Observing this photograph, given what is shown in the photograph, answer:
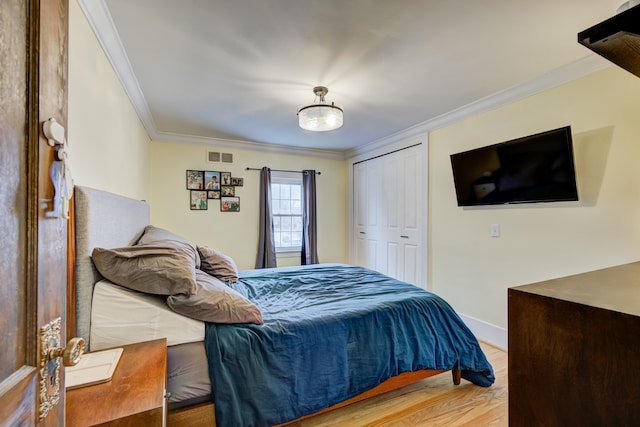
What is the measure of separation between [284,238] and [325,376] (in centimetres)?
315

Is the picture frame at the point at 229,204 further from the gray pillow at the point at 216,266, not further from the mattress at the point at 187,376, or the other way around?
the mattress at the point at 187,376

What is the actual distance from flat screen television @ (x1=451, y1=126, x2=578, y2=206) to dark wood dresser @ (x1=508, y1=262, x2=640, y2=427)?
1677mm

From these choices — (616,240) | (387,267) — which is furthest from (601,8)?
(387,267)

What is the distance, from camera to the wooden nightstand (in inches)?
32.7

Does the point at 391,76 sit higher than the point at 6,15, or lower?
higher

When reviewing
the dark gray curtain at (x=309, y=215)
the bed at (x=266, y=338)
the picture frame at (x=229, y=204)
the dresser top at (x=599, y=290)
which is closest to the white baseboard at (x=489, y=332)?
the bed at (x=266, y=338)

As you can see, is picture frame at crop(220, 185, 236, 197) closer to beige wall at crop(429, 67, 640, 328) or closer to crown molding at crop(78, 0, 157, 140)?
crown molding at crop(78, 0, 157, 140)

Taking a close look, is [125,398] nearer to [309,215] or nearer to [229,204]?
[229,204]

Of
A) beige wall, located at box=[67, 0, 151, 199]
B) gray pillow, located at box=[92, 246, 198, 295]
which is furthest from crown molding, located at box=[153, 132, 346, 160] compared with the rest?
gray pillow, located at box=[92, 246, 198, 295]

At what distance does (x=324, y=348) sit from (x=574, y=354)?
1.14 m

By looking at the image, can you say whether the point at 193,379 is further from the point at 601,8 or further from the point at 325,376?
the point at 601,8

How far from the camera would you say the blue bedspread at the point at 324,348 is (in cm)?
141

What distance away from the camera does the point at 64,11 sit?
630 millimetres

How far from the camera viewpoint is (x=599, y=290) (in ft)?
2.66
